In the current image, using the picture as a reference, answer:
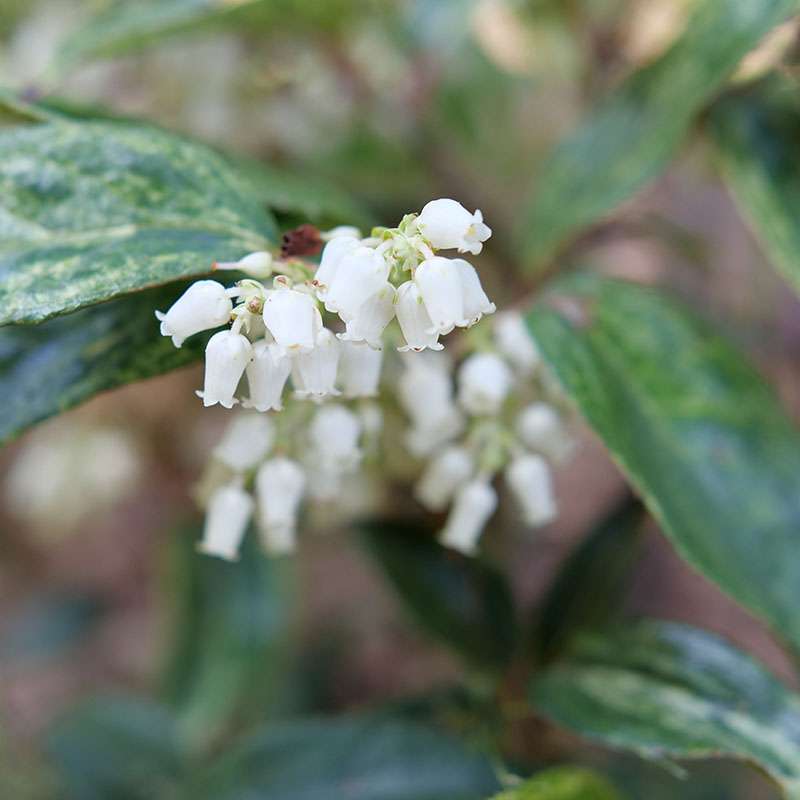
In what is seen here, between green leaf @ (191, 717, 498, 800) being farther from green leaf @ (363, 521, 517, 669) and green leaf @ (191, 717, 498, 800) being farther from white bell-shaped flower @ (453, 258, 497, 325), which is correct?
white bell-shaped flower @ (453, 258, 497, 325)

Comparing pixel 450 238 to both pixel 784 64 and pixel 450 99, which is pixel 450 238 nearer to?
pixel 784 64

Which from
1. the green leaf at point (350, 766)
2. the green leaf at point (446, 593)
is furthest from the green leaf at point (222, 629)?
the green leaf at point (446, 593)

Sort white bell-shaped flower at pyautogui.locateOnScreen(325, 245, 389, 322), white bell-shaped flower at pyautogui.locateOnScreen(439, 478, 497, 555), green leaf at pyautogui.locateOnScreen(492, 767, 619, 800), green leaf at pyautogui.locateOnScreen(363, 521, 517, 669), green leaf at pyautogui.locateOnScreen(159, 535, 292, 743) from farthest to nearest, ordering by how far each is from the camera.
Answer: green leaf at pyautogui.locateOnScreen(159, 535, 292, 743) < green leaf at pyautogui.locateOnScreen(363, 521, 517, 669) < white bell-shaped flower at pyautogui.locateOnScreen(439, 478, 497, 555) < green leaf at pyautogui.locateOnScreen(492, 767, 619, 800) < white bell-shaped flower at pyautogui.locateOnScreen(325, 245, 389, 322)

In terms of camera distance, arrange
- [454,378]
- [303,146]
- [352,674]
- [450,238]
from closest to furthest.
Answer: [450,238], [454,378], [303,146], [352,674]

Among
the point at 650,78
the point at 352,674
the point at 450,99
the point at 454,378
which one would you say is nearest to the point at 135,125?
the point at 454,378

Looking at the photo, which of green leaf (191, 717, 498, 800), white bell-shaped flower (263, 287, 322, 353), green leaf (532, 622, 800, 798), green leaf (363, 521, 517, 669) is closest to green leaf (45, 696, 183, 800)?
green leaf (191, 717, 498, 800)

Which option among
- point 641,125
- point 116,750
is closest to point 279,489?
point 641,125

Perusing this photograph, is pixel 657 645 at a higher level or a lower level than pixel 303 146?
lower
